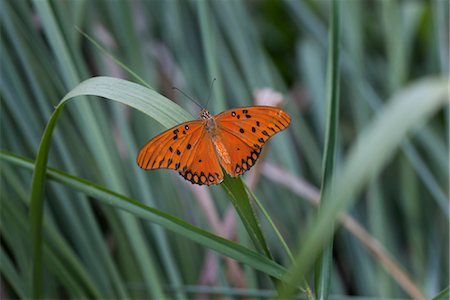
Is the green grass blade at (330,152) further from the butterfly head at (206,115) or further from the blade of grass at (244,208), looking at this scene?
the butterfly head at (206,115)

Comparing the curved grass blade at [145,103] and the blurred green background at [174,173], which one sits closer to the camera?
the curved grass blade at [145,103]

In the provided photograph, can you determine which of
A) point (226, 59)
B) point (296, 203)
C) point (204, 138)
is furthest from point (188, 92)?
point (204, 138)

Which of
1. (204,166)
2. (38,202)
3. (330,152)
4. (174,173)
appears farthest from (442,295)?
(174,173)

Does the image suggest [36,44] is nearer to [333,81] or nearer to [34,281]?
[34,281]

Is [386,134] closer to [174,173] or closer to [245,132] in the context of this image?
[245,132]

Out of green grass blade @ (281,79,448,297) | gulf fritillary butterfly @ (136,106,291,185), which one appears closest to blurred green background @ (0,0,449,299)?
gulf fritillary butterfly @ (136,106,291,185)

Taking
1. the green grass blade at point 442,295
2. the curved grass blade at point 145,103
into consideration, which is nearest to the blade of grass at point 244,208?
the curved grass blade at point 145,103

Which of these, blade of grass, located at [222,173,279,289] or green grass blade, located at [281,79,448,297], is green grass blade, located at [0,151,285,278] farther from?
green grass blade, located at [281,79,448,297]
